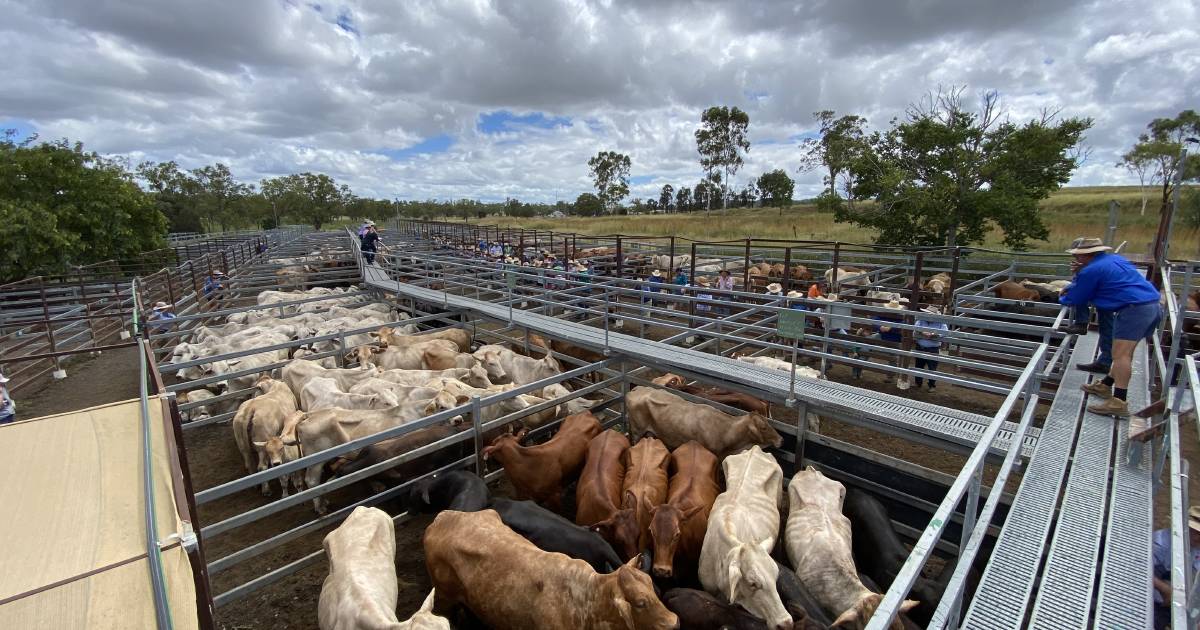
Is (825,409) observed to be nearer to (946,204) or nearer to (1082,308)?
(1082,308)

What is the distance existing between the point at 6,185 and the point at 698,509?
27482mm

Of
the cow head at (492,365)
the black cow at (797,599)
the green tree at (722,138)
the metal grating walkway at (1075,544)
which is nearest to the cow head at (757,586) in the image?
the black cow at (797,599)

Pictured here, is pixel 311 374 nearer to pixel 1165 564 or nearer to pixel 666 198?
pixel 1165 564

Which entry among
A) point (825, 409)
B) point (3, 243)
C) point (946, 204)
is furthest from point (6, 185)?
point (946, 204)

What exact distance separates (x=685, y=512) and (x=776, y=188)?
80879mm

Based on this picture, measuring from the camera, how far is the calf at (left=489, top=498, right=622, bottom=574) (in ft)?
13.5

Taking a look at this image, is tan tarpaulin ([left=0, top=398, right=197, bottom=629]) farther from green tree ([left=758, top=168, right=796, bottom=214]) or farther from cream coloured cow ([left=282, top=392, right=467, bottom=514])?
green tree ([left=758, top=168, right=796, bottom=214])

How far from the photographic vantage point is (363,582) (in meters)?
3.54

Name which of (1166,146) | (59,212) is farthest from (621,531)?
(1166,146)

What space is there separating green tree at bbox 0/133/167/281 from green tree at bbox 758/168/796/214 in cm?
6247

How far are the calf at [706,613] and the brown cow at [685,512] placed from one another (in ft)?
0.91

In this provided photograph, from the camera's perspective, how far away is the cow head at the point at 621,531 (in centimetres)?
427

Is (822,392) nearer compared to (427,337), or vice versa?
(822,392)

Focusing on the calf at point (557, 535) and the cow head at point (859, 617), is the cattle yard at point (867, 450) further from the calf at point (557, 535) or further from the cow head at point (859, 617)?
the calf at point (557, 535)
